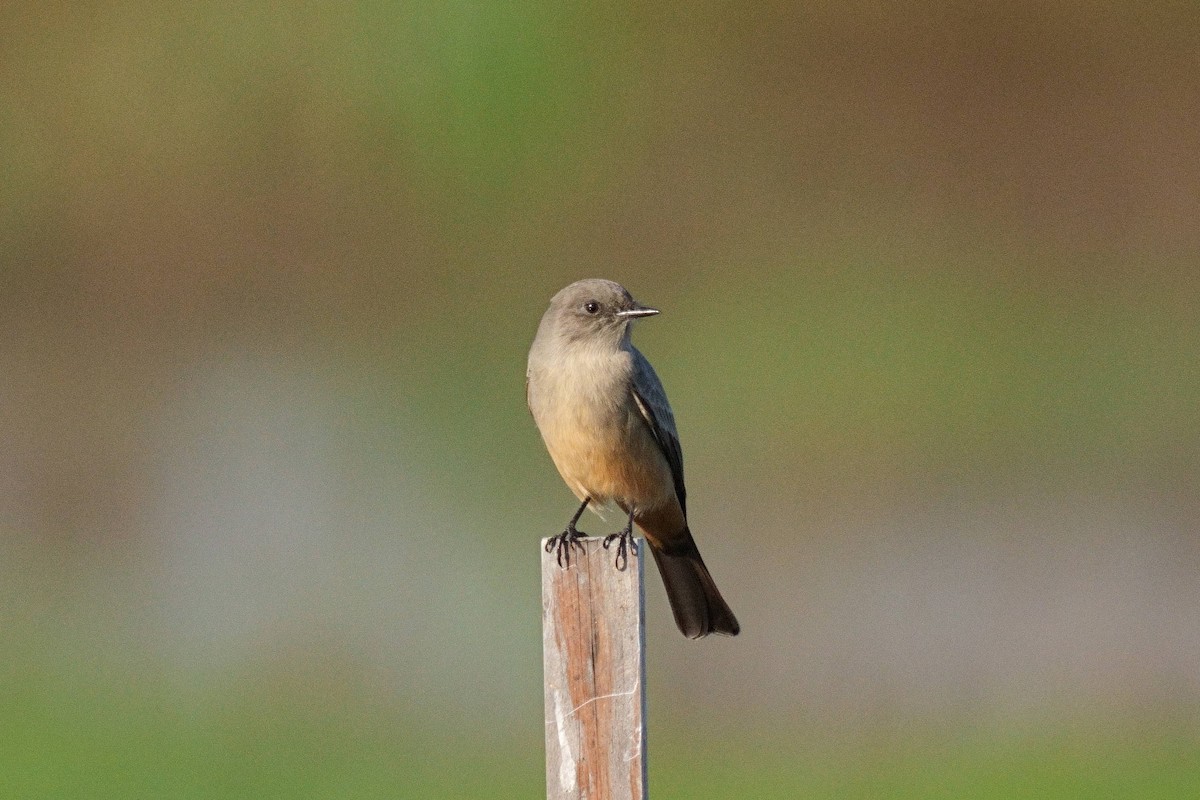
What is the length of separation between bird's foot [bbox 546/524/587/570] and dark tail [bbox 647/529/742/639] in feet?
1.37

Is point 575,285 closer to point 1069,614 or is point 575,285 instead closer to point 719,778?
point 719,778

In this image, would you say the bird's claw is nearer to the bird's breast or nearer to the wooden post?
the wooden post

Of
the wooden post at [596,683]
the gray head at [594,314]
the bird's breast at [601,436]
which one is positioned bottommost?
the wooden post at [596,683]

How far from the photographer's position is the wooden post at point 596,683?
4215 millimetres

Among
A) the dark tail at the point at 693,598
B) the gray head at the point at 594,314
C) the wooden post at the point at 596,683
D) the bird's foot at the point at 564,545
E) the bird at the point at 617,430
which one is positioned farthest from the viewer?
the gray head at the point at 594,314

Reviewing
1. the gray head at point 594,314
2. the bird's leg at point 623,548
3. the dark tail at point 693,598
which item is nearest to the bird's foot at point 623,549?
the bird's leg at point 623,548

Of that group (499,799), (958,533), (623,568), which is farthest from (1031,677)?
(623,568)

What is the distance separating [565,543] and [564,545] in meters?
0.09

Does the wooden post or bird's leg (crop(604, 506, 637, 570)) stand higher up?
bird's leg (crop(604, 506, 637, 570))

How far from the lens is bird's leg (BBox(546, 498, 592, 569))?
4.52m

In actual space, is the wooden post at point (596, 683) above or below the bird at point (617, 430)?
below

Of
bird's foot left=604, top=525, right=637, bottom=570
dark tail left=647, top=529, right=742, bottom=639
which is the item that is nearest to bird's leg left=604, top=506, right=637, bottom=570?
bird's foot left=604, top=525, right=637, bottom=570

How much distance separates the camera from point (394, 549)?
38.1 ft

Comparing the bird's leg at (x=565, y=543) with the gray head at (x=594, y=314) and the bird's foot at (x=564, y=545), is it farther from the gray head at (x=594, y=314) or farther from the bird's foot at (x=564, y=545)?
the gray head at (x=594, y=314)
